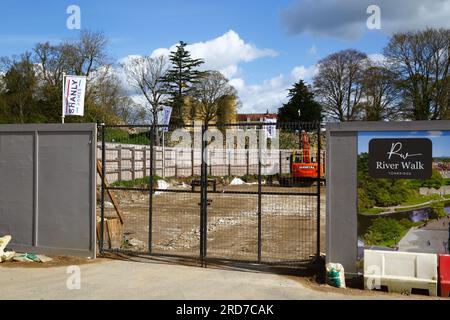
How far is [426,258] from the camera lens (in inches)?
300

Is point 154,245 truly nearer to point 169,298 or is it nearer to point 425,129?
point 169,298

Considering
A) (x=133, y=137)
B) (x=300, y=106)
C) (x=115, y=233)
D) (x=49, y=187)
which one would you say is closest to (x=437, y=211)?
(x=115, y=233)

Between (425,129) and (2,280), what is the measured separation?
7.48 metres

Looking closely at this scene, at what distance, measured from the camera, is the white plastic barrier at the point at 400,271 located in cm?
755

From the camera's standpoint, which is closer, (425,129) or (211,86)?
(425,129)

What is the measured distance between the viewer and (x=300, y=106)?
77.2m

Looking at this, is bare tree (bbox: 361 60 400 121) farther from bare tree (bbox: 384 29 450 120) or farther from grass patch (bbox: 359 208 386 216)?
grass patch (bbox: 359 208 386 216)

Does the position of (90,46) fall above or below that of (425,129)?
above

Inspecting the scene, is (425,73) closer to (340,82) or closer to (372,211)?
(340,82)

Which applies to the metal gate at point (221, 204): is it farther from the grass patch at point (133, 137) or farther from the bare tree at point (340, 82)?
the bare tree at point (340, 82)

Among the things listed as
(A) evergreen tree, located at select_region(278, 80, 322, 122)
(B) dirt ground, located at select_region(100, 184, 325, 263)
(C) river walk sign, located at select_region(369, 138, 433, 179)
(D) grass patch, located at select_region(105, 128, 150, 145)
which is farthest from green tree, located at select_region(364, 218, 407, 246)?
(A) evergreen tree, located at select_region(278, 80, 322, 122)

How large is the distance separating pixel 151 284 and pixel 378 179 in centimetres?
416

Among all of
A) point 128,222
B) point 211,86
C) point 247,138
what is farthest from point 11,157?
point 211,86

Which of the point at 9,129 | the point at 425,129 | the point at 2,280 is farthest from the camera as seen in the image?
the point at 9,129
